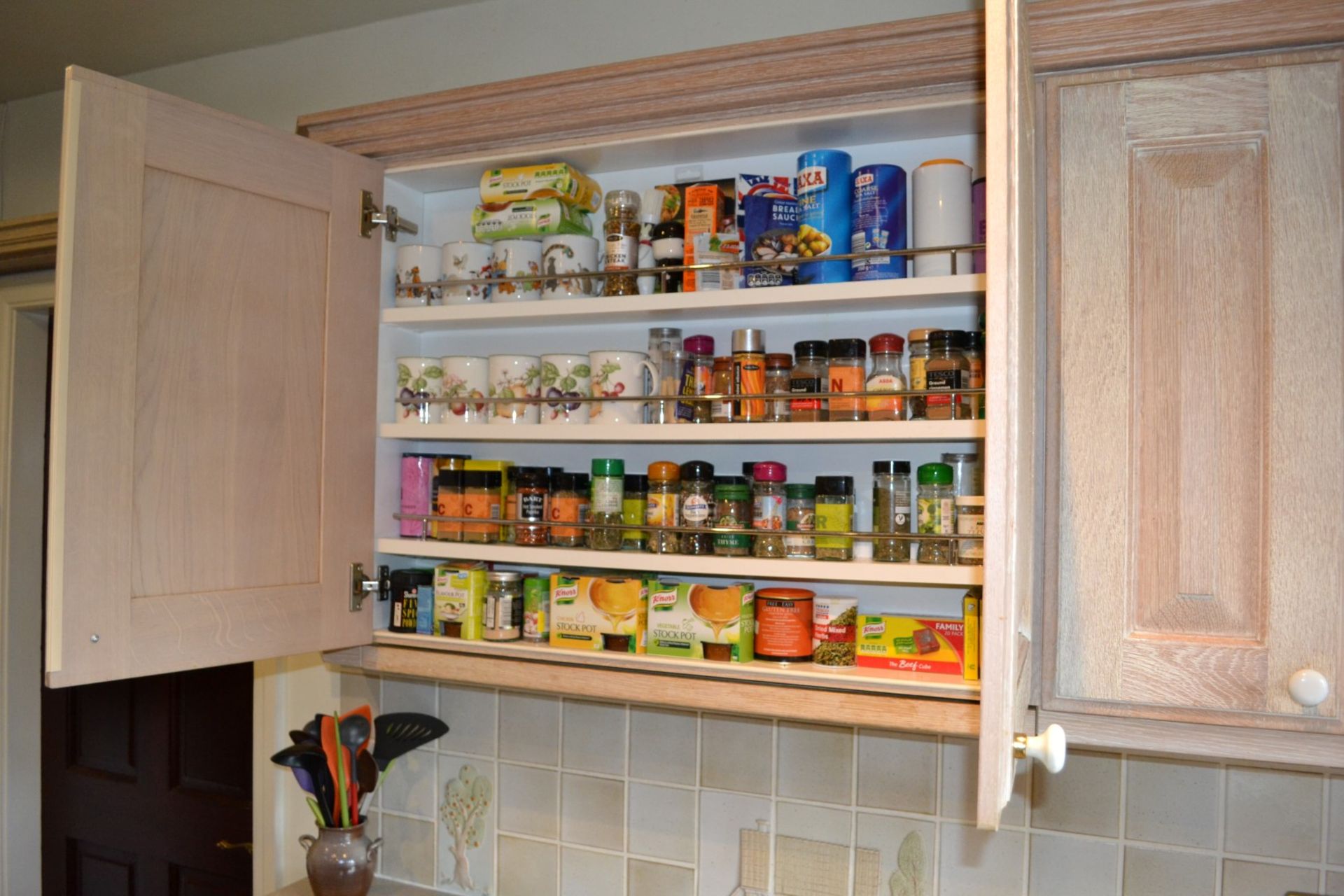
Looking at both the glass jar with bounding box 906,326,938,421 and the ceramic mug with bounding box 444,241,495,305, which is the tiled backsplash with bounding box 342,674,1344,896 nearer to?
the glass jar with bounding box 906,326,938,421

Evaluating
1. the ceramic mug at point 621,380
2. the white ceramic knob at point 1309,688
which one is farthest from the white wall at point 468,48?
the white ceramic knob at point 1309,688

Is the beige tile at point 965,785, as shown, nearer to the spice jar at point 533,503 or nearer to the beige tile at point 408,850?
the spice jar at point 533,503

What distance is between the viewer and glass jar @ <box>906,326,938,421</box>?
131cm

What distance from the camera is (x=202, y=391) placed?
1.31 m

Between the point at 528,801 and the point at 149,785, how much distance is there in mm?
1176

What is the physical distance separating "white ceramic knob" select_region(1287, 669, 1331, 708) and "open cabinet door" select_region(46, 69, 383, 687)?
A: 4.15 feet

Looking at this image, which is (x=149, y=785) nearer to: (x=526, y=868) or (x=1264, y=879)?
(x=526, y=868)

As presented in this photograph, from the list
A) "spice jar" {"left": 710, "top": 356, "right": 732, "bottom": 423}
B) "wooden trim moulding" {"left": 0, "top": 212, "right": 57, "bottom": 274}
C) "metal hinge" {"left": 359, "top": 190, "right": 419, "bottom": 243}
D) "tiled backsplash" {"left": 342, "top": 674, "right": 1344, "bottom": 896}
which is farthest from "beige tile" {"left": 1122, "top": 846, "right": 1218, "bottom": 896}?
"wooden trim moulding" {"left": 0, "top": 212, "right": 57, "bottom": 274}

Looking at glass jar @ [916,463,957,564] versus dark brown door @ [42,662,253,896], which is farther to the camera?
dark brown door @ [42,662,253,896]

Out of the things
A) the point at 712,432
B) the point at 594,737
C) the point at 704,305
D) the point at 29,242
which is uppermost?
the point at 29,242

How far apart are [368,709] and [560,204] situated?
88cm

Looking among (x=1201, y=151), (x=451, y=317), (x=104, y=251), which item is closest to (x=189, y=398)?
(x=104, y=251)

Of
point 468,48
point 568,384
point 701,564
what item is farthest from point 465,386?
point 468,48

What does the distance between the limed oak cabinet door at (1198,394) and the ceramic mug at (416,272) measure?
3.20 feet
